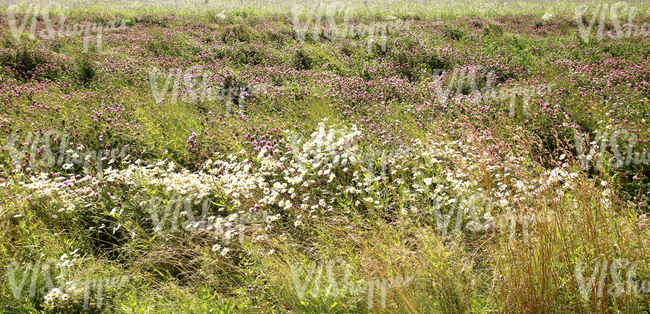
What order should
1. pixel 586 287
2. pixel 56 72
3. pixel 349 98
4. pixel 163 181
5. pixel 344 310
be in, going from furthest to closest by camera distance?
pixel 56 72, pixel 349 98, pixel 163 181, pixel 344 310, pixel 586 287

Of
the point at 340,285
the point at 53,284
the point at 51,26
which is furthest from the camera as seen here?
the point at 51,26

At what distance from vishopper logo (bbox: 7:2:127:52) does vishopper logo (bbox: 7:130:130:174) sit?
6.61m

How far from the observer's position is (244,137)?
204 inches

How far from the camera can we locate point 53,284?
285 cm

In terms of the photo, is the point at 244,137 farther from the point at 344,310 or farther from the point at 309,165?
the point at 344,310

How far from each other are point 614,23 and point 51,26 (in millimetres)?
22040

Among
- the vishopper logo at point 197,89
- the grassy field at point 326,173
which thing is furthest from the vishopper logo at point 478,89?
the vishopper logo at point 197,89

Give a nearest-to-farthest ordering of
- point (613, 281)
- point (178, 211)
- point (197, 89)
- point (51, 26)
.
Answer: point (613, 281) → point (178, 211) → point (197, 89) → point (51, 26)

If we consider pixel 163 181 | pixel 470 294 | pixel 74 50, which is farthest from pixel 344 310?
pixel 74 50

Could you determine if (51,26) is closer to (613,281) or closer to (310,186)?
(310,186)

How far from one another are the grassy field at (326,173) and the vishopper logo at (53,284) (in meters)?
0.02

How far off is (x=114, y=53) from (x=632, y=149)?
37.3 ft

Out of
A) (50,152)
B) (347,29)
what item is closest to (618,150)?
(50,152)

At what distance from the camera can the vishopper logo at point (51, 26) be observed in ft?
42.1
